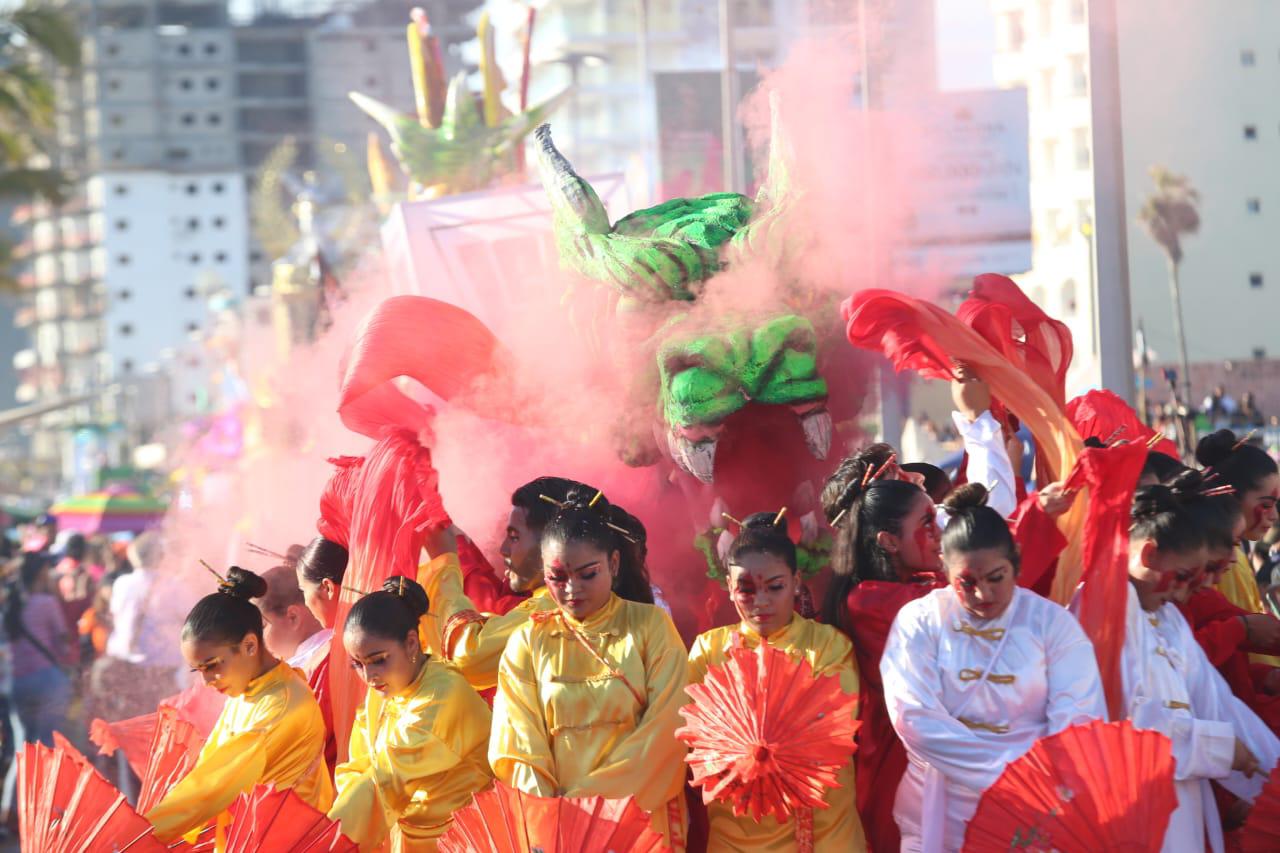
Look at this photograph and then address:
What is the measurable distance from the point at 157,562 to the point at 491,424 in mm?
4122

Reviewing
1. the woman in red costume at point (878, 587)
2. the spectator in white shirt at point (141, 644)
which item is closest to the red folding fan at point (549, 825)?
the woman in red costume at point (878, 587)

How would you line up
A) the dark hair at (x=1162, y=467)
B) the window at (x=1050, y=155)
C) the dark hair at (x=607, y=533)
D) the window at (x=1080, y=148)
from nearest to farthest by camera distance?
the dark hair at (x=607, y=533)
the dark hair at (x=1162, y=467)
the window at (x=1050, y=155)
the window at (x=1080, y=148)

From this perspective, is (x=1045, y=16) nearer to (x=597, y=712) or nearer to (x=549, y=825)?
(x=597, y=712)

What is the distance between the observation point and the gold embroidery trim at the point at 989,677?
147 inches

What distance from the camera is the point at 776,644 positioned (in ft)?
13.4

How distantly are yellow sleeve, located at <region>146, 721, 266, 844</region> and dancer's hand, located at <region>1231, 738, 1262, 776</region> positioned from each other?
2.44 m

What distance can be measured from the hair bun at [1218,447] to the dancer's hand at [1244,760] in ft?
4.26

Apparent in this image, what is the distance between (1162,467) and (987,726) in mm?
1317

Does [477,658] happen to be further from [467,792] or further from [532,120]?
[532,120]

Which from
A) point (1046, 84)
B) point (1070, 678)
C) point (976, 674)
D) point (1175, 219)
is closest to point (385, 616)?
point (976, 674)

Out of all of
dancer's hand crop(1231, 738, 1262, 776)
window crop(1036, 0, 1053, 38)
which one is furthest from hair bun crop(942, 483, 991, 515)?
window crop(1036, 0, 1053, 38)

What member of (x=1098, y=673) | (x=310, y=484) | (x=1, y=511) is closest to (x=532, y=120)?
(x=310, y=484)

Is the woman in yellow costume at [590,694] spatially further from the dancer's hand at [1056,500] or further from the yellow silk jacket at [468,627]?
the dancer's hand at [1056,500]

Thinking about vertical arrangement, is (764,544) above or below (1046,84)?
below
